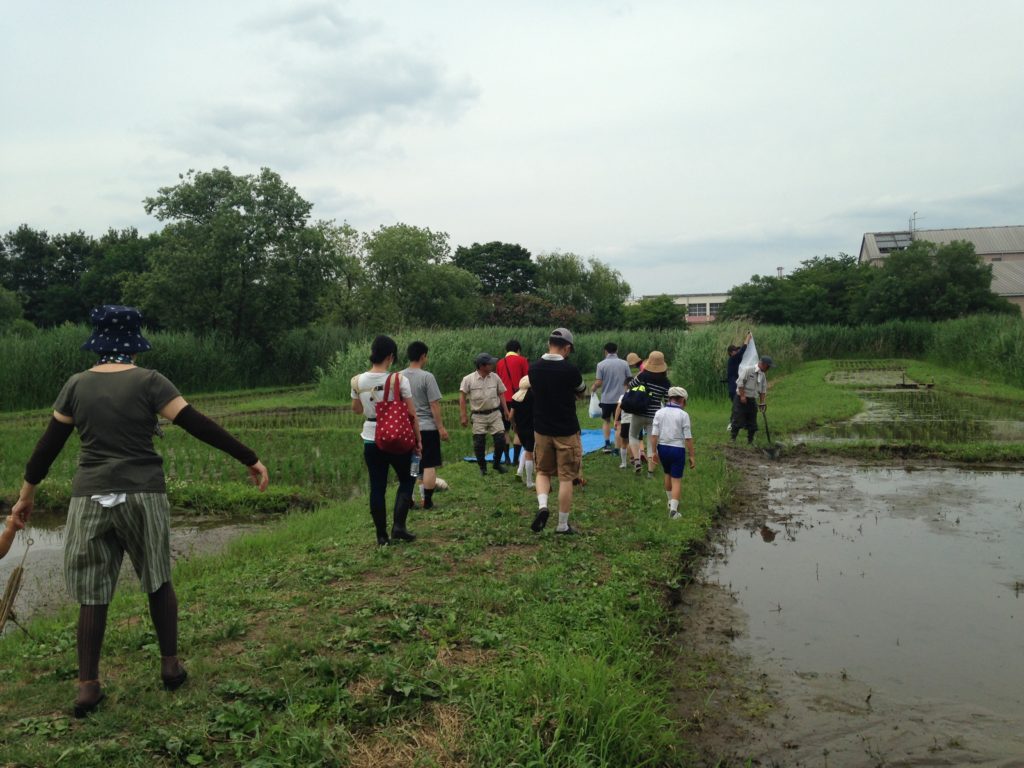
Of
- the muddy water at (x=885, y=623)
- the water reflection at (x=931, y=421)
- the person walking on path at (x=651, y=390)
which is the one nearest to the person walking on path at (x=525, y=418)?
the person walking on path at (x=651, y=390)

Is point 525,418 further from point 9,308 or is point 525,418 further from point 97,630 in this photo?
point 9,308

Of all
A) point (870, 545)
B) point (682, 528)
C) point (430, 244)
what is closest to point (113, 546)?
point (682, 528)

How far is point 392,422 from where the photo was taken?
22.7ft

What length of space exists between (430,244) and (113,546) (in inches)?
2086

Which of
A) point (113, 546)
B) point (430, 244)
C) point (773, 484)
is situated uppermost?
point (430, 244)

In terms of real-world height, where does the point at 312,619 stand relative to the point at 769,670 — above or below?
above

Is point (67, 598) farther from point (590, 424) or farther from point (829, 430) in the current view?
point (829, 430)

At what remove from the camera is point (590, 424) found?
18.2 m

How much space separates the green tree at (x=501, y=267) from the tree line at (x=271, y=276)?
0.34ft

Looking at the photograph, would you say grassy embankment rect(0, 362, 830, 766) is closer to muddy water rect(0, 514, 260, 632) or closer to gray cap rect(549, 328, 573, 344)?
muddy water rect(0, 514, 260, 632)

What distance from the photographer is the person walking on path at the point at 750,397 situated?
14.5 m

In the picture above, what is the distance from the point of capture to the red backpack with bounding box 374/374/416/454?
6.91 meters

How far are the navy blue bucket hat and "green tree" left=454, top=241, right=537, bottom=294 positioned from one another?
69975mm

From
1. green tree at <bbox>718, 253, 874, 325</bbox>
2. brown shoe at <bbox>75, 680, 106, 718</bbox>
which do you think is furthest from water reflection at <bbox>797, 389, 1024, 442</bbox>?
green tree at <bbox>718, 253, 874, 325</bbox>
